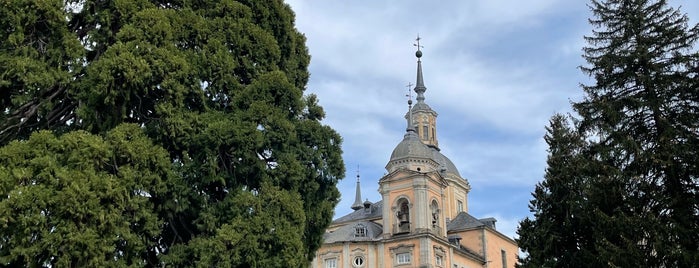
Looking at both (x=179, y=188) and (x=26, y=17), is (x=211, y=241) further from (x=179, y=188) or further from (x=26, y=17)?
(x=26, y=17)

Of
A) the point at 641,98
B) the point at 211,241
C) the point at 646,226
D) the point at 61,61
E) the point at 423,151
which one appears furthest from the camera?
the point at 423,151

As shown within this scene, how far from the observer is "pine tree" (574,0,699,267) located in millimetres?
13906

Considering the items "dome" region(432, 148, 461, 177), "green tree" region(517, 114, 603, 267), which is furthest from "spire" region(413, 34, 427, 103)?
"green tree" region(517, 114, 603, 267)

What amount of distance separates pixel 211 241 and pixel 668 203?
366 inches

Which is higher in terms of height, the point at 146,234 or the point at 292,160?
the point at 292,160

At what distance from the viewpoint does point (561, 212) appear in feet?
59.0

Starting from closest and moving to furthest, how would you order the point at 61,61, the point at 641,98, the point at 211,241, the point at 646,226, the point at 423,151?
1. the point at 211,241
2. the point at 61,61
3. the point at 646,226
4. the point at 641,98
5. the point at 423,151

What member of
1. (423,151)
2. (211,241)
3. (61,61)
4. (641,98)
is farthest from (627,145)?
(423,151)

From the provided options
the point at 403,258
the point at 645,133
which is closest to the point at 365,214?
the point at 403,258

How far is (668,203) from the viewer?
46.7 ft

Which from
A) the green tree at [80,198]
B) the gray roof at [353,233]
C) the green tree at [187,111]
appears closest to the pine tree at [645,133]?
the green tree at [187,111]

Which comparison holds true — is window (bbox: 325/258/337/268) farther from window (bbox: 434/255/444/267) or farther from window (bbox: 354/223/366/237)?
window (bbox: 434/255/444/267)

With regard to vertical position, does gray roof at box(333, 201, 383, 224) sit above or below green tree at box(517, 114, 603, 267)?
above

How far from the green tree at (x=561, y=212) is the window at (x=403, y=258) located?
25.9 metres
